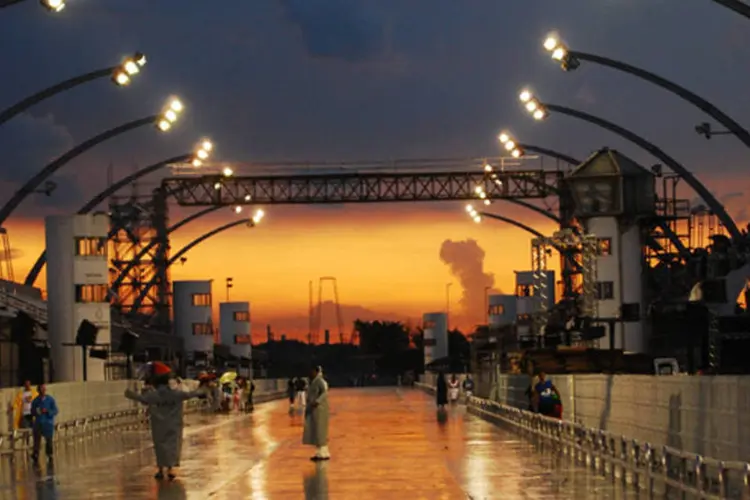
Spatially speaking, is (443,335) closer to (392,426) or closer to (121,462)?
(392,426)

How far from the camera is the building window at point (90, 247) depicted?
63250mm

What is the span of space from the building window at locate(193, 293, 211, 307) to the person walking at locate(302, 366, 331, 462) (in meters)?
73.6

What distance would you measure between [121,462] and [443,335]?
374 ft

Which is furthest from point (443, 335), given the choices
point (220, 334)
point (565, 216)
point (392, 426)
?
point (392, 426)

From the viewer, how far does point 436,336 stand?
148875mm

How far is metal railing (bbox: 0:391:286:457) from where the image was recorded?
39.0 meters

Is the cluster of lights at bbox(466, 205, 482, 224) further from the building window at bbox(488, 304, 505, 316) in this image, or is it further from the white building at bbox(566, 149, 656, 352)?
the building window at bbox(488, 304, 505, 316)

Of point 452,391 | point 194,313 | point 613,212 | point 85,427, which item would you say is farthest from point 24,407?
point 194,313

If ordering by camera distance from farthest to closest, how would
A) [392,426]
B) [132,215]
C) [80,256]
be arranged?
[132,215] < [80,256] < [392,426]

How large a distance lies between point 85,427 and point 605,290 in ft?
77.6

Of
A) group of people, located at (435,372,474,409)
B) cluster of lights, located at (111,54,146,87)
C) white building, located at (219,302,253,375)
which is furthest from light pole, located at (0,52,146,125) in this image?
white building, located at (219,302,253,375)

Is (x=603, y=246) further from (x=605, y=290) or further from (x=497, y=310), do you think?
(x=497, y=310)

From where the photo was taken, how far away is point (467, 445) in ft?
131

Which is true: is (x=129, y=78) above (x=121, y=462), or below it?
above
